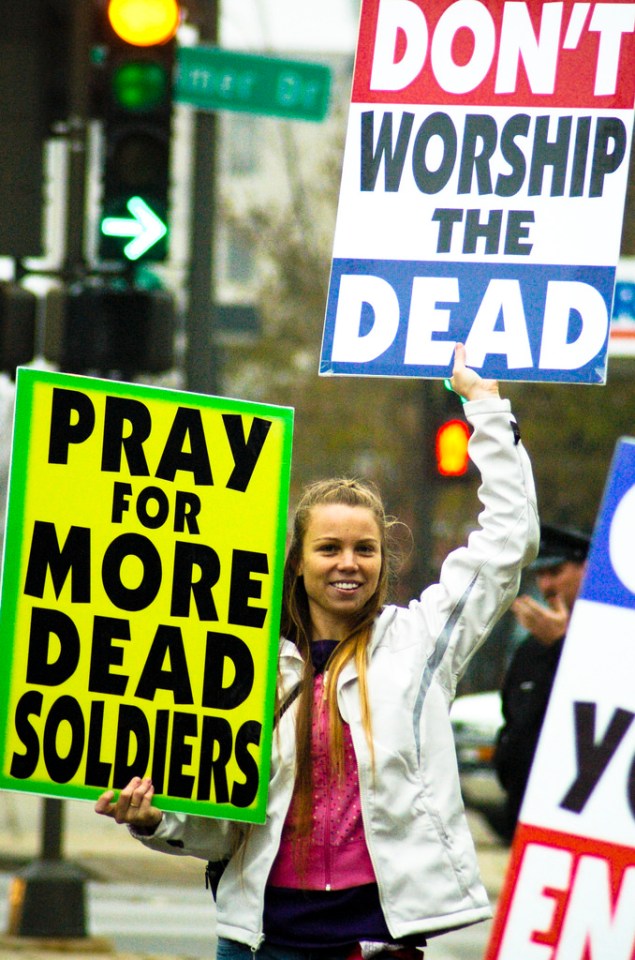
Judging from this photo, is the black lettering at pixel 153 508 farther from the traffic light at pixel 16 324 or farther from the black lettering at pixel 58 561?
the traffic light at pixel 16 324

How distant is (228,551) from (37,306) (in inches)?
182

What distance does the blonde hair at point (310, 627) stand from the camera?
3551 millimetres

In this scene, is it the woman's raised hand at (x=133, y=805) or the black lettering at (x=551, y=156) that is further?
the black lettering at (x=551, y=156)

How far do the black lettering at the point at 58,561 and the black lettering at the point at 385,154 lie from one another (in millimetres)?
1061

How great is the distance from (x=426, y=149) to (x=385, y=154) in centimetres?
9

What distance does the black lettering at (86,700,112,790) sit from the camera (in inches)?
144

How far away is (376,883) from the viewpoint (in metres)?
3.48

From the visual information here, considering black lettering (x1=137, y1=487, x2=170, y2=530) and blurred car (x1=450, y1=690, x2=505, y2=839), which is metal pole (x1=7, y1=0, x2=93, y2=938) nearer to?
black lettering (x1=137, y1=487, x2=170, y2=530)

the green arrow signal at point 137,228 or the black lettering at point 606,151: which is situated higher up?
the black lettering at point 606,151

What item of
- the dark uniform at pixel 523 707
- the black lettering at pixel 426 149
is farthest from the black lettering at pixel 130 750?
the dark uniform at pixel 523 707

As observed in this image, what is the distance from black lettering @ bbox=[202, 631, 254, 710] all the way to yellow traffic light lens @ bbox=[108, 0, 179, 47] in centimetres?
467

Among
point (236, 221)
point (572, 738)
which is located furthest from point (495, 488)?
point (236, 221)

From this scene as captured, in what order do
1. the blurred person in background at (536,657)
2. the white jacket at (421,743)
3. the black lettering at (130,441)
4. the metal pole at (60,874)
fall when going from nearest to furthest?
the white jacket at (421,743) → the black lettering at (130,441) → the blurred person in background at (536,657) → the metal pole at (60,874)

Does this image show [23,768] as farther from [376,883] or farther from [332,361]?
[332,361]
